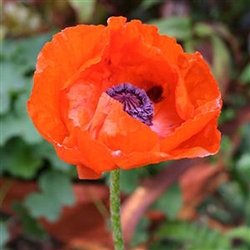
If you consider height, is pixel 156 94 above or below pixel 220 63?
above

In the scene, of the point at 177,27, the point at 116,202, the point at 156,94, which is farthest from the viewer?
the point at 177,27

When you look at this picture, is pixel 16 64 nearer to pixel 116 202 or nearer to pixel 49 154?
pixel 49 154

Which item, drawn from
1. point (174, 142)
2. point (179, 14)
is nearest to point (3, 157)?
point (179, 14)

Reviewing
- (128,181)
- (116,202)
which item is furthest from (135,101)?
(128,181)

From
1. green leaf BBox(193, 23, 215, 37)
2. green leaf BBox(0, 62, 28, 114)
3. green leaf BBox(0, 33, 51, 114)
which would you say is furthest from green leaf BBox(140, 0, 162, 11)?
green leaf BBox(0, 62, 28, 114)

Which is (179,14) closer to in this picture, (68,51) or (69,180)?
(69,180)
